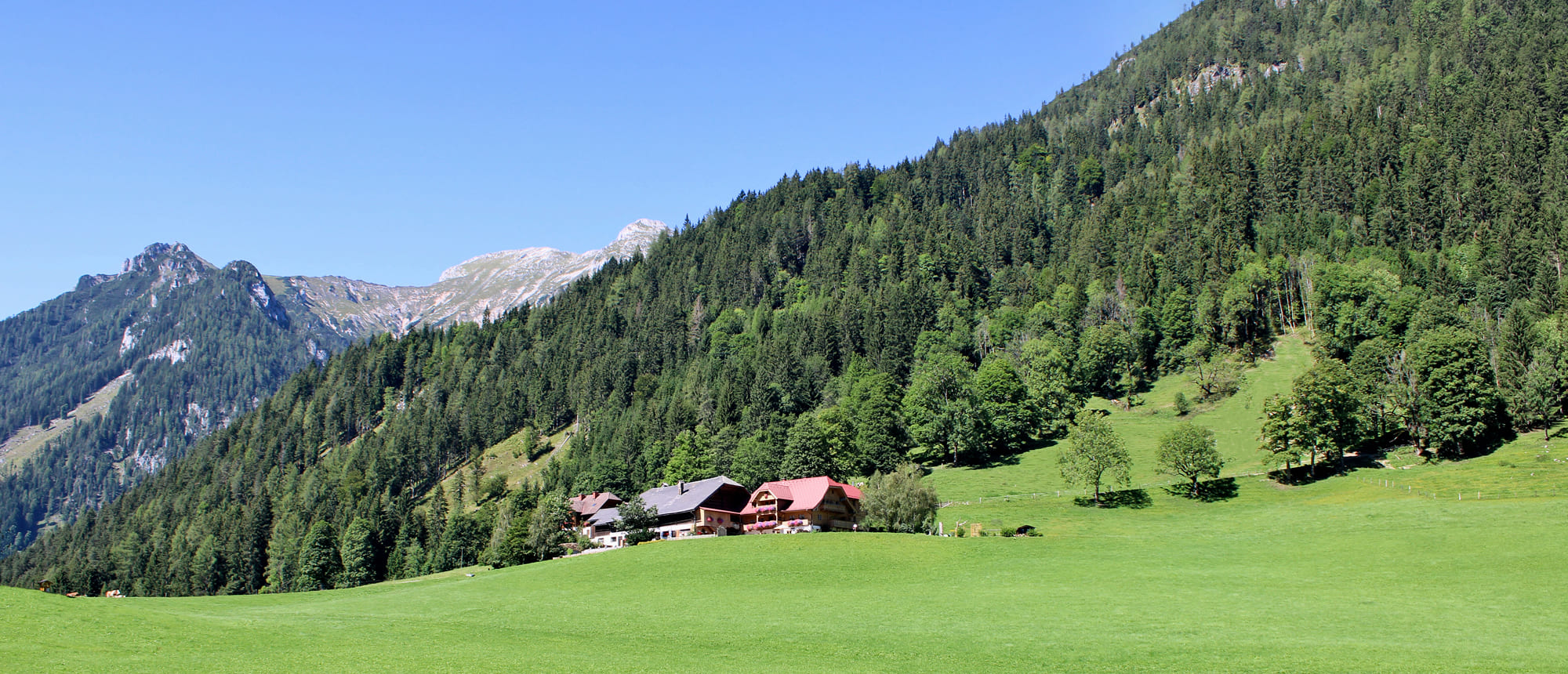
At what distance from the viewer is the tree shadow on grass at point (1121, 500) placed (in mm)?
80750

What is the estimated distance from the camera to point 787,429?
11869 centimetres

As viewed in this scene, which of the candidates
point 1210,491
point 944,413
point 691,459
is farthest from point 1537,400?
point 691,459

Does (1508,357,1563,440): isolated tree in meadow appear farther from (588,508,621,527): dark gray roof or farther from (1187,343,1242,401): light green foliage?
(588,508,621,527): dark gray roof

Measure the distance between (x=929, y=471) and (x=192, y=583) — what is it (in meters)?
113

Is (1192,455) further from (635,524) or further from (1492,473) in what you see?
(635,524)

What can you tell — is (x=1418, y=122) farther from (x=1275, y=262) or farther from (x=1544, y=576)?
(x=1544, y=576)

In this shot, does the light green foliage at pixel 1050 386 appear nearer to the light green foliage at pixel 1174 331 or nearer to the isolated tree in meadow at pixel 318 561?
the light green foliage at pixel 1174 331

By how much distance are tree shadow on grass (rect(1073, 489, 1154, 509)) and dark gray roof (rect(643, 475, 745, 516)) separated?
37003mm

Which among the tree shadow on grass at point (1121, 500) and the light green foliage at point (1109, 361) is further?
the light green foliage at point (1109, 361)

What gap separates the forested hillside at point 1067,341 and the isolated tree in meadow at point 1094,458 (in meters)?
15.5

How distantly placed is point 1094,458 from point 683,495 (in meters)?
43.1

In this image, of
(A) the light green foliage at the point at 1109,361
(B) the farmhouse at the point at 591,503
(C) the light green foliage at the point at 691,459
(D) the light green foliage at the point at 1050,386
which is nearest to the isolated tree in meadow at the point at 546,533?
(B) the farmhouse at the point at 591,503

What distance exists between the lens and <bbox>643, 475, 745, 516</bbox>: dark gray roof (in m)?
93.0

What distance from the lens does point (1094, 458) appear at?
83688 millimetres
